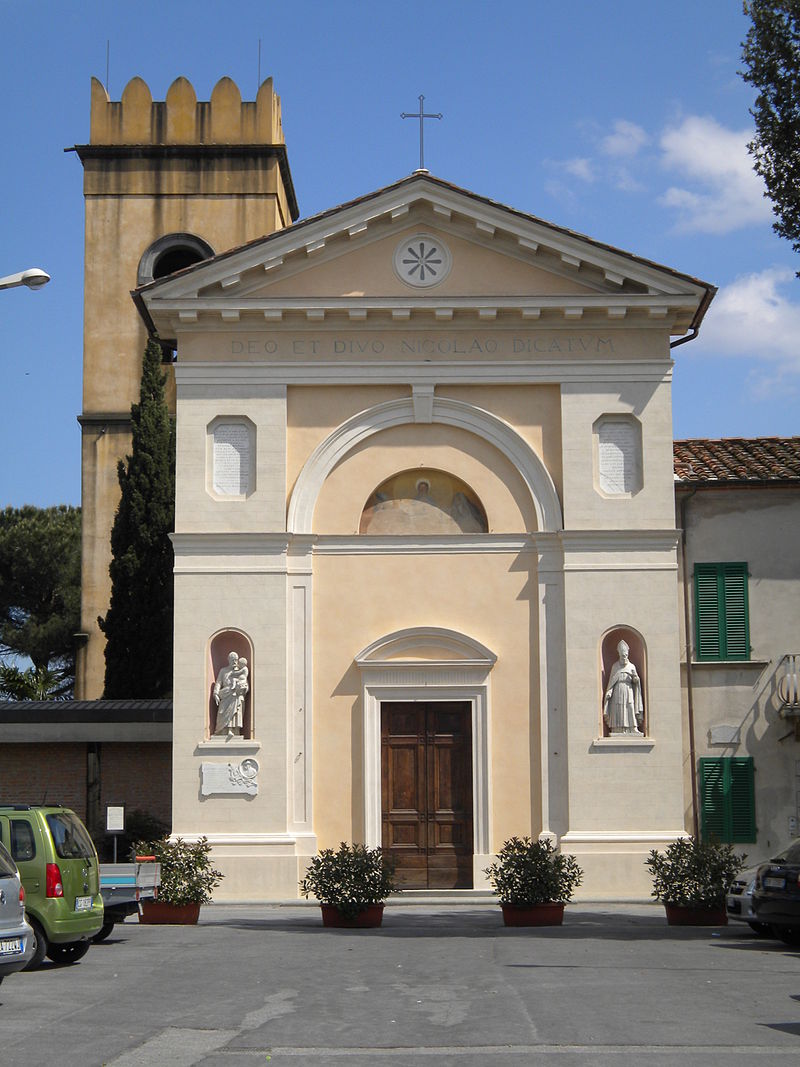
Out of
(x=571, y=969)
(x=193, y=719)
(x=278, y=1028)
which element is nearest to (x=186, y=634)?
(x=193, y=719)

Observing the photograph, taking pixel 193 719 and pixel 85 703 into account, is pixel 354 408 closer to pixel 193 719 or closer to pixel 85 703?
pixel 193 719

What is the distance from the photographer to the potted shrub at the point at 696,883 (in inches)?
692

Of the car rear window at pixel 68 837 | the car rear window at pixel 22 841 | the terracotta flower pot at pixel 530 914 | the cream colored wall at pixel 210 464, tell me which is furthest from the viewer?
the cream colored wall at pixel 210 464

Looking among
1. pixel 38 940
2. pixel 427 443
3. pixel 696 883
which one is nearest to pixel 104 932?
pixel 38 940

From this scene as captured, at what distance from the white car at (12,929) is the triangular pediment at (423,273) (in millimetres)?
12145

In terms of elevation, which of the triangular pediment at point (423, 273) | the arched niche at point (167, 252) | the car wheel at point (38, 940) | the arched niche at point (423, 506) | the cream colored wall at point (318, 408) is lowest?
the car wheel at point (38, 940)

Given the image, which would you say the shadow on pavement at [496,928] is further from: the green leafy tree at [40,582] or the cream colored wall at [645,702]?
the green leafy tree at [40,582]

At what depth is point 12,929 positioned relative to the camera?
10914mm

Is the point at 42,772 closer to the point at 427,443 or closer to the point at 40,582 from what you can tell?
the point at 427,443

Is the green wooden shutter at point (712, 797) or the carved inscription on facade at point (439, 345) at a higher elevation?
the carved inscription on facade at point (439, 345)

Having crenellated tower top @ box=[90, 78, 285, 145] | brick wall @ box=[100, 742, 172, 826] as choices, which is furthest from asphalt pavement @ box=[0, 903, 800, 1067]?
crenellated tower top @ box=[90, 78, 285, 145]

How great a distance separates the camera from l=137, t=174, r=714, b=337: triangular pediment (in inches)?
858

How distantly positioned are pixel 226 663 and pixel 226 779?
1698 millimetres

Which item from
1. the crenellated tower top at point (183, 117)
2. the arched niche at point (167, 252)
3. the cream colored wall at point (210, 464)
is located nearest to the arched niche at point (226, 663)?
the cream colored wall at point (210, 464)
